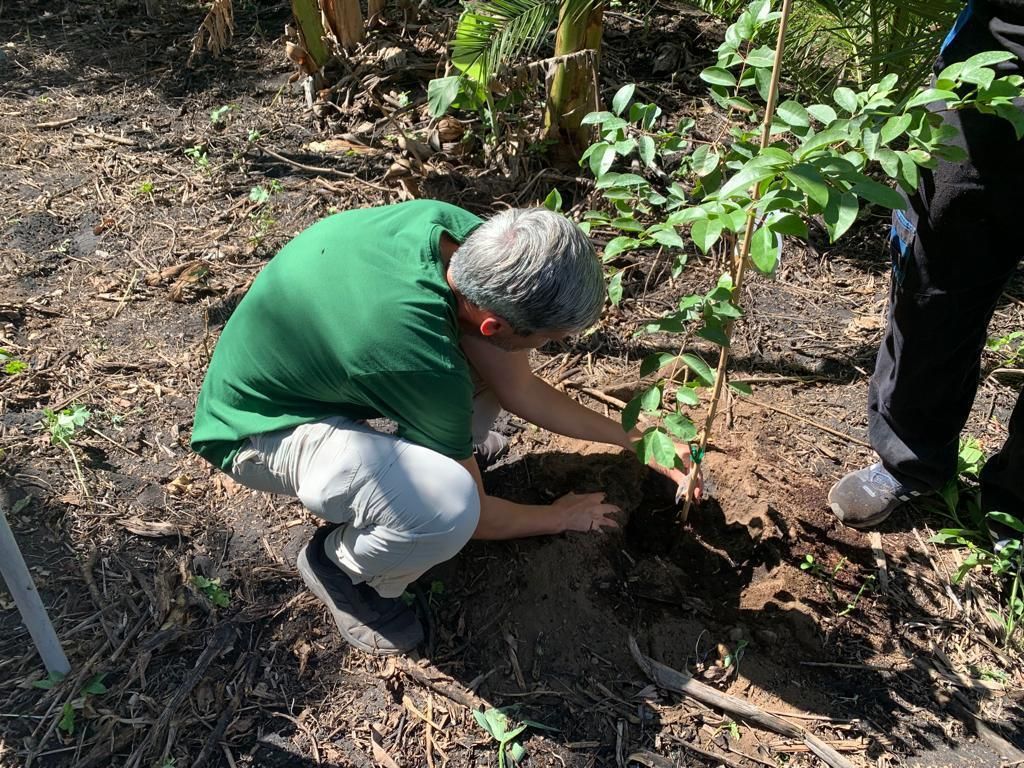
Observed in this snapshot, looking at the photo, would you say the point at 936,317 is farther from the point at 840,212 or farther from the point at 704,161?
the point at 840,212

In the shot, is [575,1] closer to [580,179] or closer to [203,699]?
[580,179]

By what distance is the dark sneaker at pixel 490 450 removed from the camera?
8.69 ft

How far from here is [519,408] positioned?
2.17 meters

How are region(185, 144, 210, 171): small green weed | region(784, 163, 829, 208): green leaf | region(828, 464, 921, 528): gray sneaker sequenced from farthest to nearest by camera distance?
region(185, 144, 210, 171): small green weed → region(828, 464, 921, 528): gray sneaker → region(784, 163, 829, 208): green leaf

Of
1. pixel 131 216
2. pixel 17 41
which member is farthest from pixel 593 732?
pixel 17 41

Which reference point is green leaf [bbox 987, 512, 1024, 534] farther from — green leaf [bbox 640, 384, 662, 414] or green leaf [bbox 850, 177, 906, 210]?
green leaf [bbox 850, 177, 906, 210]

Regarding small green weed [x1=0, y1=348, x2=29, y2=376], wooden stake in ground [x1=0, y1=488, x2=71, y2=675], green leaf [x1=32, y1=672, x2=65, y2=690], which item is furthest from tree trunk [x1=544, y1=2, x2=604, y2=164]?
green leaf [x1=32, y1=672, x2=65, y2=690]

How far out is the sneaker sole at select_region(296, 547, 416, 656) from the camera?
2.18 m

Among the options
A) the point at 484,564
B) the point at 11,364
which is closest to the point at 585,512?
the point at 484,564

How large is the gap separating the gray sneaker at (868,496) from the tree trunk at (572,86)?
178 centimetres

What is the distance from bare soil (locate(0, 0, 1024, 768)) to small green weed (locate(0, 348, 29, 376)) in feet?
0.10

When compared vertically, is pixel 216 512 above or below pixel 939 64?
below

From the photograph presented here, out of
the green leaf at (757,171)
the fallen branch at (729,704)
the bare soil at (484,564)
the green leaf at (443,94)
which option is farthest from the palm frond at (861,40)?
the fallen branch at (729,704)

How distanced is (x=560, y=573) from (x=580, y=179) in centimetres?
179
